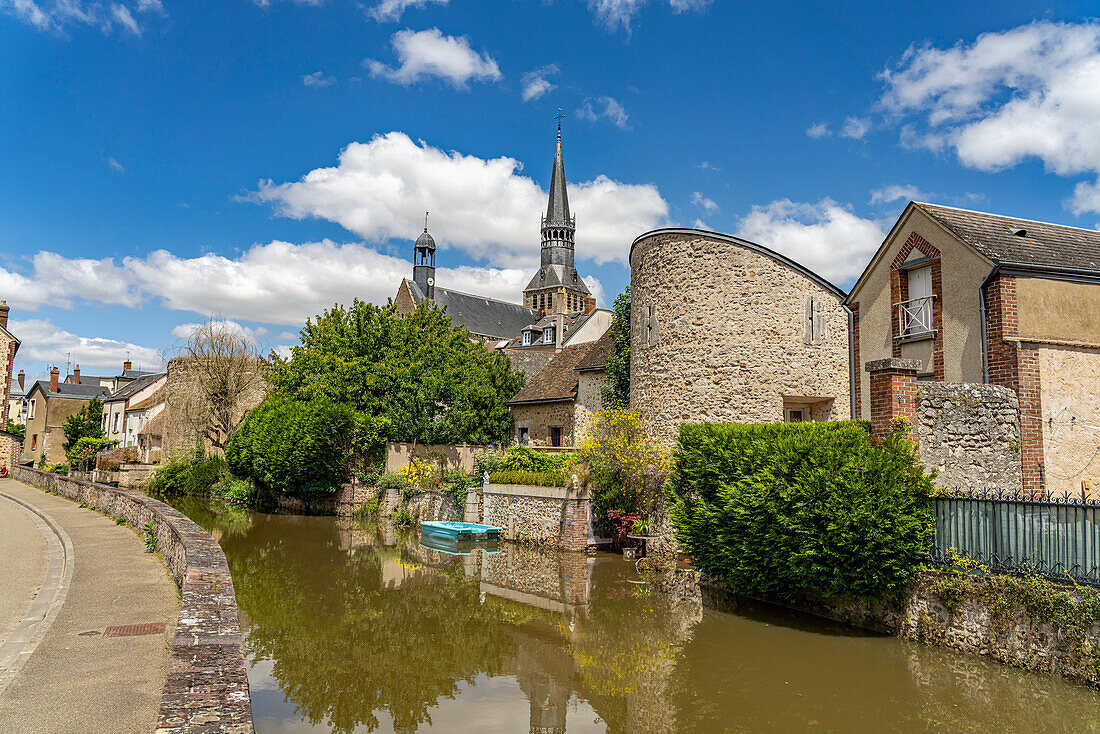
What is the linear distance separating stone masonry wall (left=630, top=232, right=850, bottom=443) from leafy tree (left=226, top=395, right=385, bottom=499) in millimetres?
13768

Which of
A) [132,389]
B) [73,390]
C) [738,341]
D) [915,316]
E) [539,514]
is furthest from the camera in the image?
[73,390]

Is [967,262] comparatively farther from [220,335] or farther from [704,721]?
[220,335]

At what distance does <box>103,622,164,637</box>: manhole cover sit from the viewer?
6.95 m

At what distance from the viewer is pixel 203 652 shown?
502cm

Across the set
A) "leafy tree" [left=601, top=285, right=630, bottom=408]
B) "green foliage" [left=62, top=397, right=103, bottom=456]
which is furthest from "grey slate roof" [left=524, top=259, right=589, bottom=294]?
"leafy tree" [left=601, top=285, right=630, bottom=408]

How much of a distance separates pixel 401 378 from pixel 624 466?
12.9 metres

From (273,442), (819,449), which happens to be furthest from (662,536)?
(273,442)

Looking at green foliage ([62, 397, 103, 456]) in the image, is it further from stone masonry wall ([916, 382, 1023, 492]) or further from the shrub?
stone masonry wall ([916, 382, 1023, 492])

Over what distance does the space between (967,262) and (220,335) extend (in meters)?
32.2

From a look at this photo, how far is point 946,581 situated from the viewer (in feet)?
28.3

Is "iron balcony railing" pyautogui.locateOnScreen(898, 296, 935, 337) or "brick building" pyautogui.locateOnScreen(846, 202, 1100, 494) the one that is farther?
"iron balcony railing" pyautogui.locateOnScreen(898, 296, 935, 337)

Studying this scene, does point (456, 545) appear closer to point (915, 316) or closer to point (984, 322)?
point (915, 316)

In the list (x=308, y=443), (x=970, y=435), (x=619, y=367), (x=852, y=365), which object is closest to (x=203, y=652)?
(x=970, y=435)

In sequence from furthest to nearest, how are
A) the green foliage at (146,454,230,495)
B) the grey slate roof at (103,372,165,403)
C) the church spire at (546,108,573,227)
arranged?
the church spire at (546,108,573,227), the grey slate roof at (103,372,165,403), the green foliage at (146,454,230,495)
